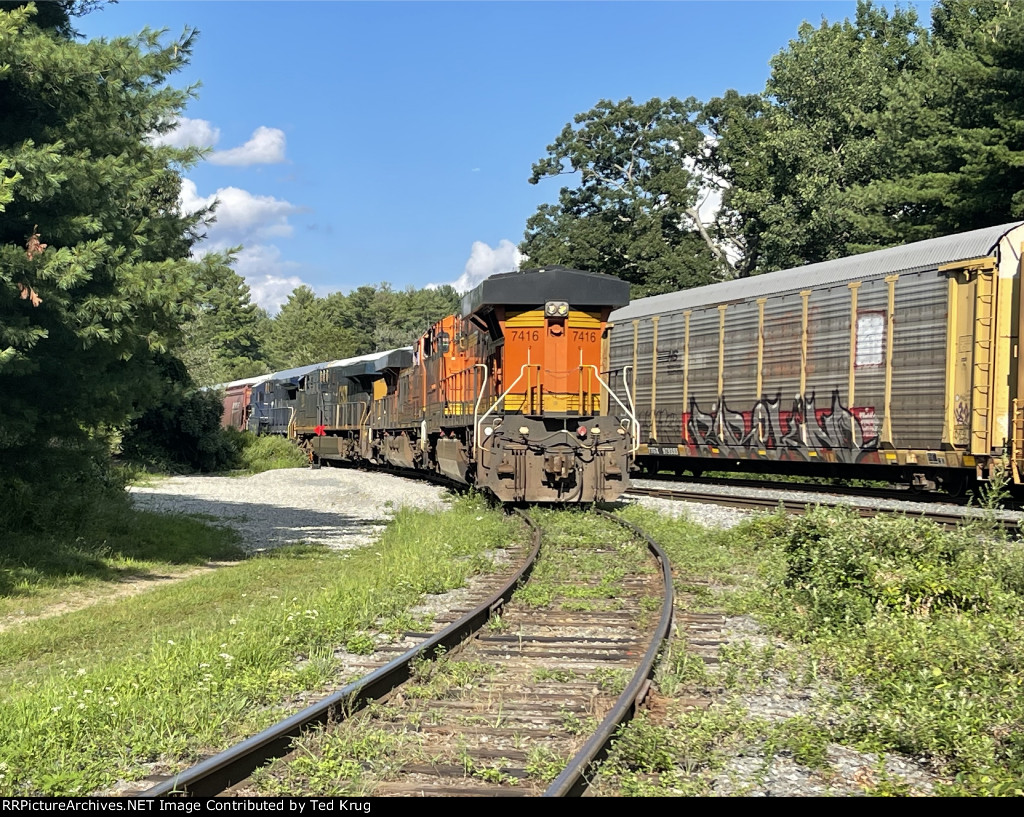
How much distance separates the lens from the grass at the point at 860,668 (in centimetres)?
424

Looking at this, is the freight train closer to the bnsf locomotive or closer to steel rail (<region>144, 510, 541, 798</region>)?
the bnsf locomotive

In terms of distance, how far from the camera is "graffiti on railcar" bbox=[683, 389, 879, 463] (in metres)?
15.8

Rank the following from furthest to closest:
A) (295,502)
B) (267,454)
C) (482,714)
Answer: (267,454) < (295,502) < (482,714)

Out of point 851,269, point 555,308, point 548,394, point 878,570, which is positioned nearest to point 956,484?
point 851,269

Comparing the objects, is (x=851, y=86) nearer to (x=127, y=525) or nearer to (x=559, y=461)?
(x=559, y=461)

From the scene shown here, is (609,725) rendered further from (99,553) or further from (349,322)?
(349,322)

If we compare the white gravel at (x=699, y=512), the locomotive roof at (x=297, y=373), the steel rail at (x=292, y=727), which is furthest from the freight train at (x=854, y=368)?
the locomotive roof at (x=297, y=373)

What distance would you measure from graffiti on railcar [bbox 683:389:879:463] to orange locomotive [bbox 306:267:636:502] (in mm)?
3726

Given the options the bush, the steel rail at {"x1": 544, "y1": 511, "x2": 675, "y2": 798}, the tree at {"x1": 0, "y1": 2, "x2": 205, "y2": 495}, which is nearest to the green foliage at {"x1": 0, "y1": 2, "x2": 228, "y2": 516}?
the tree at {"x1": 0, "y1": 2, "x2": 205, "y2": 495}

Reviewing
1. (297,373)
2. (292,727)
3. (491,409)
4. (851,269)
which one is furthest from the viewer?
(297,373)

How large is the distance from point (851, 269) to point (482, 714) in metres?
13.7

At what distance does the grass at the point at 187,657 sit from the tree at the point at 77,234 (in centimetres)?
244

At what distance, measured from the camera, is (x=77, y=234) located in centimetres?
941

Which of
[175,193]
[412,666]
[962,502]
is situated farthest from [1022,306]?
[175,193]
